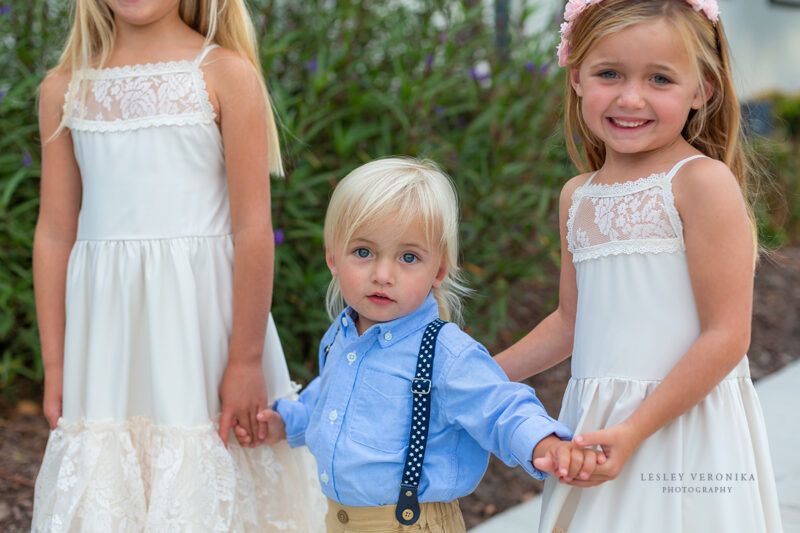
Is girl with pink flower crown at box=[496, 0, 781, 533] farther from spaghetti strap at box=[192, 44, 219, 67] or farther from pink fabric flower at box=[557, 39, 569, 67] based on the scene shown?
spaghetti strap at box=[192, 44, 219, 67]

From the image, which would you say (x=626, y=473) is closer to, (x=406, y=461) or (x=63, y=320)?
(x=406, y=461)

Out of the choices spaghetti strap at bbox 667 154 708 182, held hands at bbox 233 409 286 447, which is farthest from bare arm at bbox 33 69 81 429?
spaghetti strap at bbox 667 154 708 182

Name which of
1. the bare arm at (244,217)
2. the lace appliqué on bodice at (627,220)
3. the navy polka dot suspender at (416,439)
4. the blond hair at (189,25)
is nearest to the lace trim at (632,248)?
the lace appliqué on bodice at (627,220)

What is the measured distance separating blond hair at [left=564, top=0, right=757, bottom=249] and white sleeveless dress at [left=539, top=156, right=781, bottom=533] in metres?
0.17

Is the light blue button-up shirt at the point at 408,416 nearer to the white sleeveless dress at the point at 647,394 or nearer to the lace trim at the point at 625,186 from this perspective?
→ the white sleeveless dress at the point at 647,394

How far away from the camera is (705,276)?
1523 millimetres

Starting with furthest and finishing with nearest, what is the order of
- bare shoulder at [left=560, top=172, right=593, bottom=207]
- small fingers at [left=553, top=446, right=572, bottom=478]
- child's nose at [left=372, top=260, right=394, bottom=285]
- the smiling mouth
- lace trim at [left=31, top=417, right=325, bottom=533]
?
lace trim at [left=31, top=417, right=325, bottom=533]
bare shoulder at [left=560, top=172, right=593, bottom=207]
child's nose at [left=372, top=260, right=394, bottom=285]
the smiling mouth
small fingers at [left=553, top=446, right=572, bottom=478]

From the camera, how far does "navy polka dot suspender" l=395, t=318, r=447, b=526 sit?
5.50 feet

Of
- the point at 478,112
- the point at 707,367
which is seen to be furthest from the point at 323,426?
the point at 478,112

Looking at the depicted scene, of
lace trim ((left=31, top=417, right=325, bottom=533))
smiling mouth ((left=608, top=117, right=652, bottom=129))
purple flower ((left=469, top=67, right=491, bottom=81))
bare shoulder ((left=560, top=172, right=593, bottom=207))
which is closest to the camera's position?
smiling mouth ((left=608, top=117, right=652, bottom=129))

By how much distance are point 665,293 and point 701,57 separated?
41 centimetres

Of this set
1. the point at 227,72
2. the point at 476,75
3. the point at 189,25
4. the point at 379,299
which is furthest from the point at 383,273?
the point at 476,75

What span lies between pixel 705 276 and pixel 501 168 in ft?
7.91

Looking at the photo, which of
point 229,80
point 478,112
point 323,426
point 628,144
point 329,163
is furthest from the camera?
→ point 478,112
